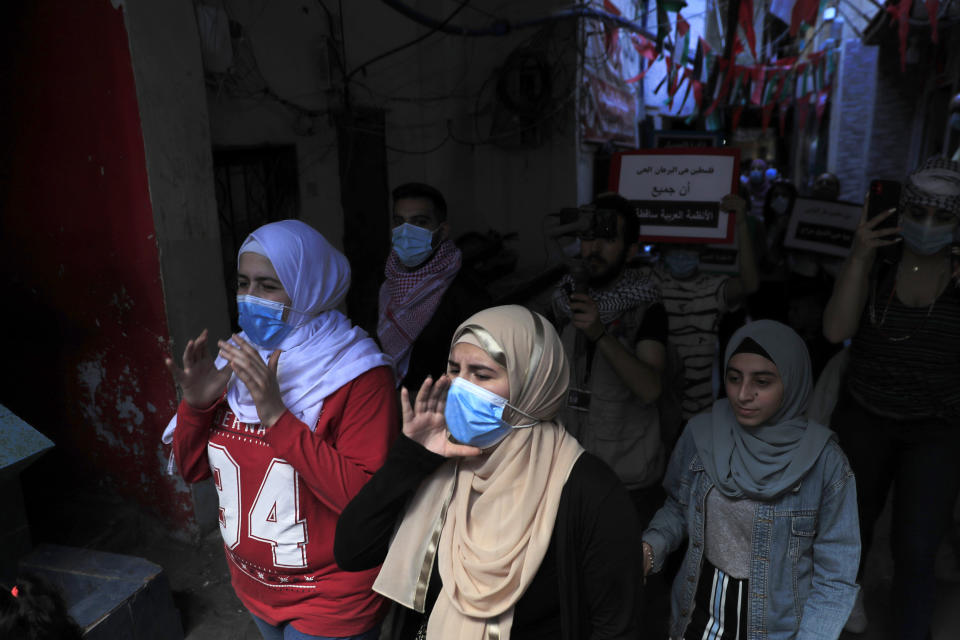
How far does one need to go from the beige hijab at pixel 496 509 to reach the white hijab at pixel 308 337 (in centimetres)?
39

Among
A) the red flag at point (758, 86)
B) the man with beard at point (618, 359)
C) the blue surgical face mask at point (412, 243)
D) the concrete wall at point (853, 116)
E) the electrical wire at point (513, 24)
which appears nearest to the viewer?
the man with beard at point (618, 359)

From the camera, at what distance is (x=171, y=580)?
11.1 ft

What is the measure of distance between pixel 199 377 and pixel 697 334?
7.82ft

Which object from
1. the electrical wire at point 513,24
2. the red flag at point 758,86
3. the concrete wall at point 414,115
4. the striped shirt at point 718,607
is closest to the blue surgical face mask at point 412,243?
the striped shirt at point 718,607

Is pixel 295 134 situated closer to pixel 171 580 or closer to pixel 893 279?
pixel 171 580

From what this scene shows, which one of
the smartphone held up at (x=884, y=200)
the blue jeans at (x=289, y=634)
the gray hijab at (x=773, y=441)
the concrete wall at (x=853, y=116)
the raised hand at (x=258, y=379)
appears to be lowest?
the blue jeans at (x=289, y=634)

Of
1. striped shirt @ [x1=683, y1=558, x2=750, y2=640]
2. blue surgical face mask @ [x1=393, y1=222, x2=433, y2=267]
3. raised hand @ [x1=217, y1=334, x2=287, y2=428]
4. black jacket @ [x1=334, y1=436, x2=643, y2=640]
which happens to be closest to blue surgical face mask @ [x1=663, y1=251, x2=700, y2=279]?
blue surgical face mask @ [x1=393, y1=222, x2=433, y2=267]

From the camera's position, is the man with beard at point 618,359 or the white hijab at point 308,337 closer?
the white hijab at point 308,337

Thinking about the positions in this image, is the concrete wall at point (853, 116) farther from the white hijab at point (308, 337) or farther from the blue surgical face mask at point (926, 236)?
the white hijab at point (308, 337)

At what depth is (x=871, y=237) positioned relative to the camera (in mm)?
2398

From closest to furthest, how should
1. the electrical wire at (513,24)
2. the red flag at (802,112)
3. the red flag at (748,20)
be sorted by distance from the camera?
the red flag at (748,20) < the electrical wire at (513,24) < the red flag at (802,112)

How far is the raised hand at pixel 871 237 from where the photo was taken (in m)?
2.37

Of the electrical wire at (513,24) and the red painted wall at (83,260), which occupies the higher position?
the electrical wire at (513,24)

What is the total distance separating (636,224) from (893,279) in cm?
95
